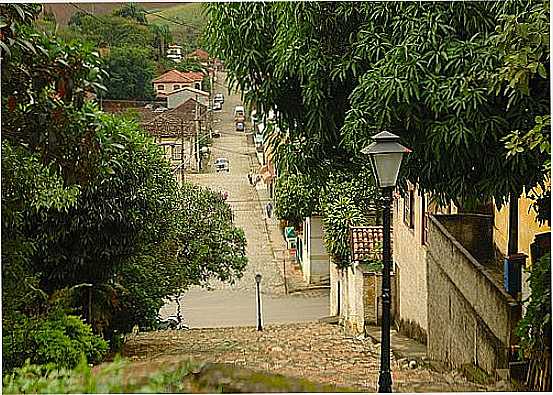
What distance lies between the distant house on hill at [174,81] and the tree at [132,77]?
0.10ft

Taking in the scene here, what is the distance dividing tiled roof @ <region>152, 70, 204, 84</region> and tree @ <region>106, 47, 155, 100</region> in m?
0.04

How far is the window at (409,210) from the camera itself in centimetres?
666

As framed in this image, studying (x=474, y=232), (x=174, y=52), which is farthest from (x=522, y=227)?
(x=174, y=52)

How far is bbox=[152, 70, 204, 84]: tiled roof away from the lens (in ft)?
13.6

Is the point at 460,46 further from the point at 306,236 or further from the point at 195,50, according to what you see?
the point at 306,236

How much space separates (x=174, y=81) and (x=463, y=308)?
191 centimetres

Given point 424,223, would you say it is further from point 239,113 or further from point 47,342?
point 47,342

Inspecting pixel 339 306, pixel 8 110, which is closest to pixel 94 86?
pixel 8 110

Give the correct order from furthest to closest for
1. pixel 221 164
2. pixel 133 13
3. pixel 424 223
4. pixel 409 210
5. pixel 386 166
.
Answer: pixel 409 210 < pixel 424 223 < pixel 221 164 < pixel 133 13 < pixel 386 166

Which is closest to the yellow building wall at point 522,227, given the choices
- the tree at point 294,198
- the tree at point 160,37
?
the tree at point 294,198

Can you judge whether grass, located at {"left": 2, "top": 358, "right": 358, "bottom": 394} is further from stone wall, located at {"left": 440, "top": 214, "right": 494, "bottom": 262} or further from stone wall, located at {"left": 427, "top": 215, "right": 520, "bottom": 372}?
stone wall, located at {"left": 440, "top": 214, "right": 494, "bottom": 262}

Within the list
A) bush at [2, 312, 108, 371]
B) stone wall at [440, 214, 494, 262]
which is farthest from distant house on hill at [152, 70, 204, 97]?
stone wall at [440, 214, 494, 262]

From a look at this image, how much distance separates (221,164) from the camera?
15.2ft

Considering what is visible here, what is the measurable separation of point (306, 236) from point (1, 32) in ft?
10.6
